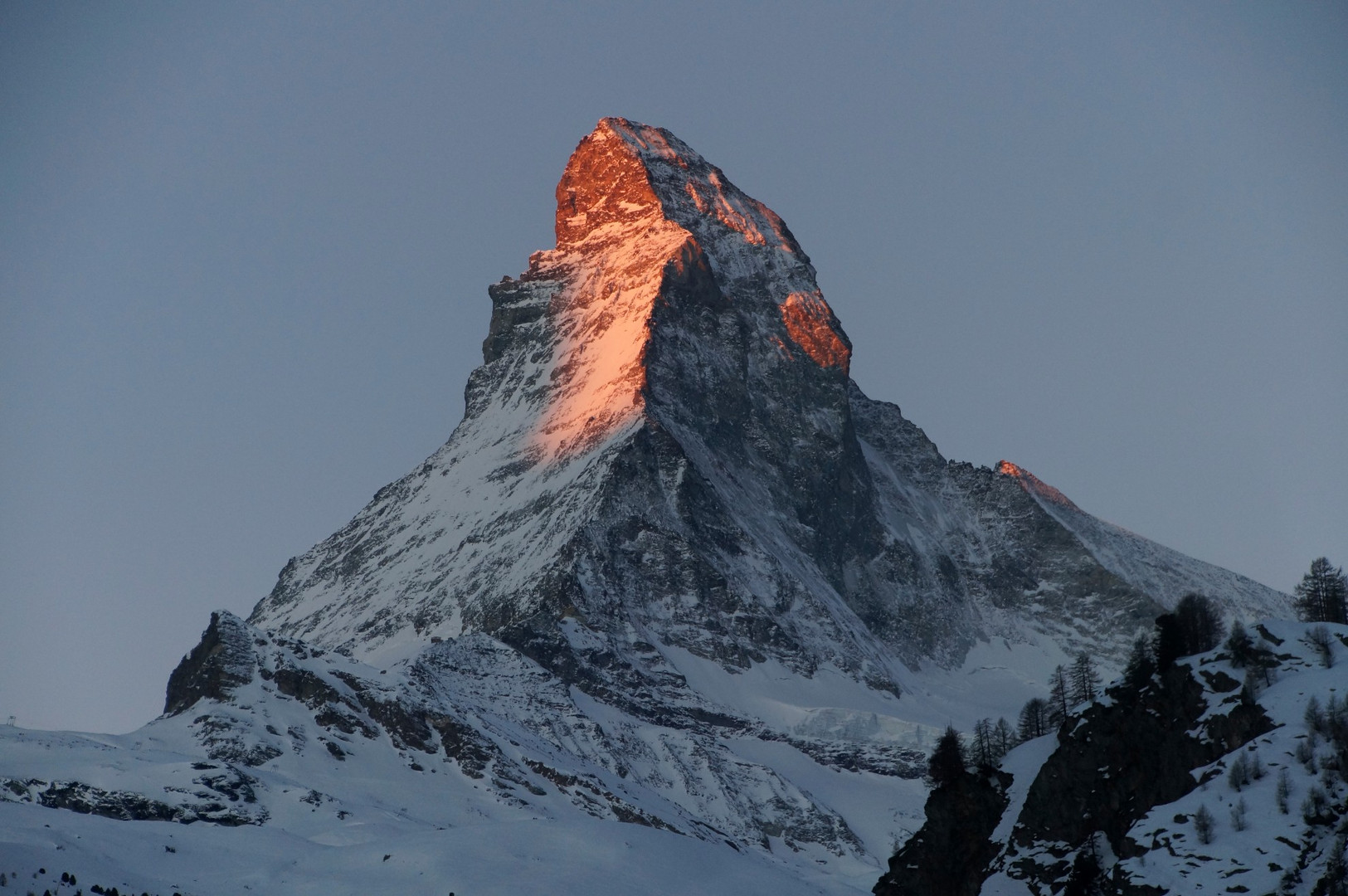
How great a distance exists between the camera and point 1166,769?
91688 mm

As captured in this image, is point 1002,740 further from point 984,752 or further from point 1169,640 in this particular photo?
point 1169,640

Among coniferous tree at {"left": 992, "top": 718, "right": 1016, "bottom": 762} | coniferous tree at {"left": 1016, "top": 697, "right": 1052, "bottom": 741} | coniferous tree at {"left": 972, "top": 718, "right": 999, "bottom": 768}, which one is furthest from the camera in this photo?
coniferous tree at {"left": 1016, "top": 697, "right": 1052, "bottom": 741}

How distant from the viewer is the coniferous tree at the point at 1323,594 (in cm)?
12638

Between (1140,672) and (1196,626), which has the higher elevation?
(1196,626)

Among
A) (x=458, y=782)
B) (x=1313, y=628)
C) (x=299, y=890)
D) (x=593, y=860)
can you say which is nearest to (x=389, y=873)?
(x=299, y=890)

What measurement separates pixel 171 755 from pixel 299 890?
6325 cm

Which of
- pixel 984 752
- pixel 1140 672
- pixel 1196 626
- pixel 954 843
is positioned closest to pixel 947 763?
pixel 984 752

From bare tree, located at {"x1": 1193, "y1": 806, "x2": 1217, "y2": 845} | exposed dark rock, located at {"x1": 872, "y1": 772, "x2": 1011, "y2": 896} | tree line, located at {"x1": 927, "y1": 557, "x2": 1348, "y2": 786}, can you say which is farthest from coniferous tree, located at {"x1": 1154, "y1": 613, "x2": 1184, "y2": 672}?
bare tree, located at {"x1": 1193, "y1": 806, "x2": 1217, "y2": 845}

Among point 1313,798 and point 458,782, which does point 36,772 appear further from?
point 1313,798

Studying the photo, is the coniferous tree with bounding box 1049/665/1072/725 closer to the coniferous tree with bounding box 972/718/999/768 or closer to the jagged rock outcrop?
the coniferous tree with bounding box 972/718/999/768

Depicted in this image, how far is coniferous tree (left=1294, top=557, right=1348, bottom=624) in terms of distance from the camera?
126375 mm

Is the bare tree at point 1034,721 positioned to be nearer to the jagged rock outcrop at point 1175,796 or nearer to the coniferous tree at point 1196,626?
the coniferous tree at point 1196,626

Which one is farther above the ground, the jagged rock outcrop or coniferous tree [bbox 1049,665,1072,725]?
coniferous tree [bbox 1049,665,1072,725]

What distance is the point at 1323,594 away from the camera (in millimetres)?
129125
